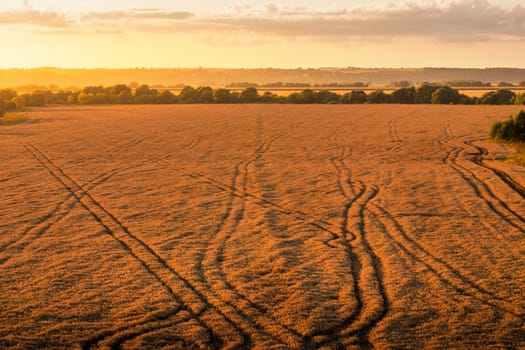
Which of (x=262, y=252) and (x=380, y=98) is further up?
(x=262, y=252)

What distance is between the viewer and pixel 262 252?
1334 cm

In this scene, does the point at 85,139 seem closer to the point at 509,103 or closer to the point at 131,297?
the point at 131,297

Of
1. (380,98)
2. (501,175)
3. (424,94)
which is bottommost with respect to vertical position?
(380,98)

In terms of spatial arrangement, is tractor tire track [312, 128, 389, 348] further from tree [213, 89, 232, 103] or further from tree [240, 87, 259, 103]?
tree [213, 89, 232, 103]

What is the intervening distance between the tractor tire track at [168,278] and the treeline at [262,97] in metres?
55.7

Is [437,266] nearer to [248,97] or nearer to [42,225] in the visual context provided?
[42,225]

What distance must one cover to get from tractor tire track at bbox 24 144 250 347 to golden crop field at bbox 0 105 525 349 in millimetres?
Answer: 36

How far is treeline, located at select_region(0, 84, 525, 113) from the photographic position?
7144cm

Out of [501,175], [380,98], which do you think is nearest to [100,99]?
[380,98]

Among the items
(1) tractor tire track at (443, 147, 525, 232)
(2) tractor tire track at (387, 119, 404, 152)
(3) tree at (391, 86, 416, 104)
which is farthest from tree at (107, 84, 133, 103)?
(1) tractor tire track at (443, 147, 525, 232)

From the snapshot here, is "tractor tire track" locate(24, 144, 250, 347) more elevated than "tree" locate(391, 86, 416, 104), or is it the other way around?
"tractor tire track" locate(24, 144, 250, 347)

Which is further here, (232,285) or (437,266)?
(437,266)

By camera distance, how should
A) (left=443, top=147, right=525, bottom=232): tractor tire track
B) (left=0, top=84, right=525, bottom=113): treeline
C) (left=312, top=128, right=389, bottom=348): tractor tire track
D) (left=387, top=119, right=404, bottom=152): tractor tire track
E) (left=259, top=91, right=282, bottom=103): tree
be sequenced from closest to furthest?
(left=312, top=128, right=389, bottom=348): tractor tire track
(left=443, top=147, right=525, bottom=232): tractor tire track
(left=387, top=119, right=404, bottom=152): tractor tire track
(left=0, top=84, right=525, bottom=113): treeline
(left=259, top=91, right=282, bottom=103): tree

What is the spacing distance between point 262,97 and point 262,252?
67817 mm
